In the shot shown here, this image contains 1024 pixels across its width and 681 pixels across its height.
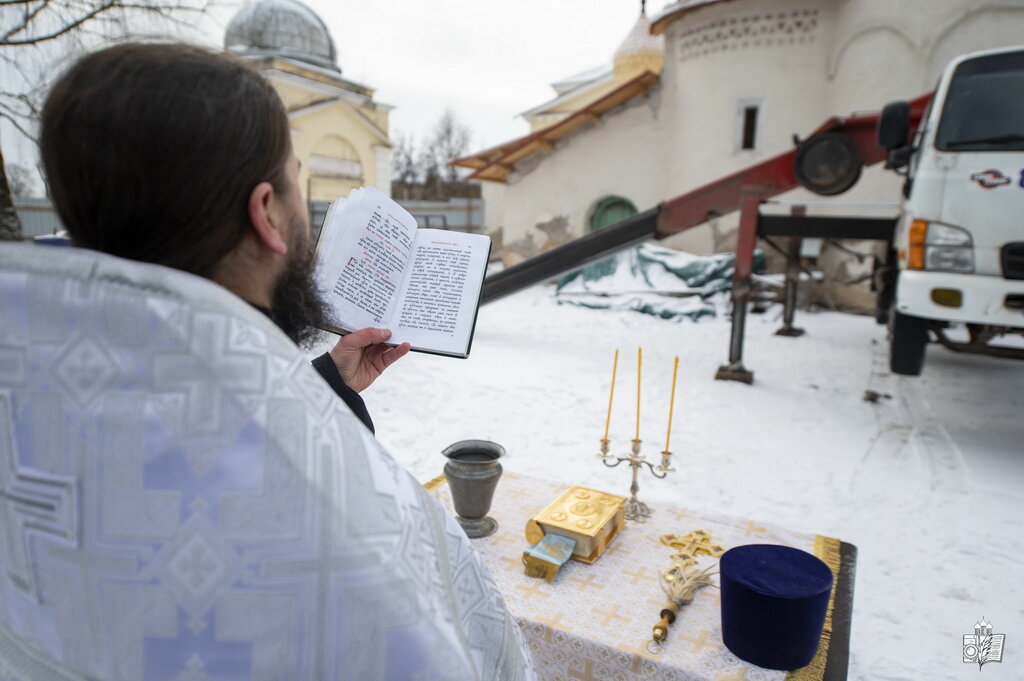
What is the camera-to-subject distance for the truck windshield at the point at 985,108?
12.0 feet

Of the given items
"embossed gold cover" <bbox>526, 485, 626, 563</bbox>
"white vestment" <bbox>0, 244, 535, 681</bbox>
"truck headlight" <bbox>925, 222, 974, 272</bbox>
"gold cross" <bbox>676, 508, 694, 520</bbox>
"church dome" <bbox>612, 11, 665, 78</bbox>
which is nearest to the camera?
"white vestment" <bbox>0, 244, 535, 681</bbox>

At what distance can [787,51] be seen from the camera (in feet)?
33.6

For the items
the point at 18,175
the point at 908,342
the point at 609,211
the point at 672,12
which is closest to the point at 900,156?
the point at 908,342

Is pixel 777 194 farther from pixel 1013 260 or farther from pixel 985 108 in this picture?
pixel 1013 260

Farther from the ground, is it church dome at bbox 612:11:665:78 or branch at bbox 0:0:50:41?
church dome at bbox 612:11:665:78

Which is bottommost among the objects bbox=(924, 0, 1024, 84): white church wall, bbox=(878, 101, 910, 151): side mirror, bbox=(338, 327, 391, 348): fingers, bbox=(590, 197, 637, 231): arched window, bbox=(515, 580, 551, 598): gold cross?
bbox=(515, 580, 551, 598): gold cross

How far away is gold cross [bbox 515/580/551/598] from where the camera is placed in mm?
1752

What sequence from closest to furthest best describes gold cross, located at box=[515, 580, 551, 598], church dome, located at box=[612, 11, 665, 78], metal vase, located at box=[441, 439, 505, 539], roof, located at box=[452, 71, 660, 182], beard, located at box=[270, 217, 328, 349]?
1. beard, located at box=[270, 217, 328, 349]
2. gold cross, located at box=[515, 580, 551, 598]
3. metal vase, located at box=[441, 439, 505, 539]
4. roof, located at box=[452, 71, 660, 182]
5. church dome, located at box=[612, 11, 665, 78]

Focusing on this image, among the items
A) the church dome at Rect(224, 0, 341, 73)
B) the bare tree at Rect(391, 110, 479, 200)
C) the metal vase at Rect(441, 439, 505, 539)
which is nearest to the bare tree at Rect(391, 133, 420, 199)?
the bare tree at Rect(391, 110, 479, 200)

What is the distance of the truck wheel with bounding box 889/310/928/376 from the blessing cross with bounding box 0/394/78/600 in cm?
440

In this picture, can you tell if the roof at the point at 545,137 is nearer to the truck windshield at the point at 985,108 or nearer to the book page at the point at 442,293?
the truck windshield at the point at 985,108

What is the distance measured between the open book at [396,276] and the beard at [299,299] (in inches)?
8.0

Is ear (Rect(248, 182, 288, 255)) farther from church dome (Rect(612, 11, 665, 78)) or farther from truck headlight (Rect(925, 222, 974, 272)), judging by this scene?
church dome (Rect(612, 11, 665, 78))

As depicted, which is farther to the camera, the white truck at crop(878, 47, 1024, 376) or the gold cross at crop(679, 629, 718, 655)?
the white truck at crop(878, 47, 1024, 376)
